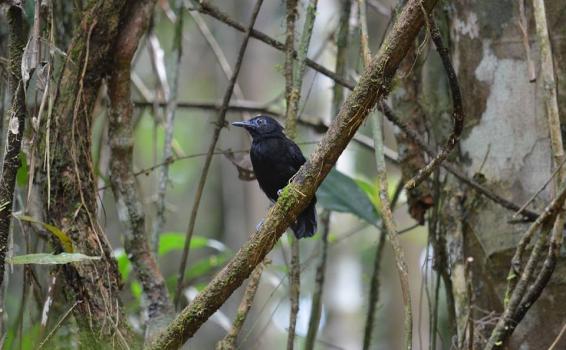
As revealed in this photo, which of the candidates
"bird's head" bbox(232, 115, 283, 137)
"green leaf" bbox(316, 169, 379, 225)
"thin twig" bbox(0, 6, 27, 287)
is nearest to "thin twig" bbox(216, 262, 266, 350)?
"thin twig" bbox(0, 6, 27, 287)

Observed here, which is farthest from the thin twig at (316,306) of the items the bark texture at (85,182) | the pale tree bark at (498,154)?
the bark texture at (85,182)

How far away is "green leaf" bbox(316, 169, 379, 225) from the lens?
165 inches

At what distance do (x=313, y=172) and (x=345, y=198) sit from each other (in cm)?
177

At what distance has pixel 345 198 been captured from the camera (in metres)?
4.20

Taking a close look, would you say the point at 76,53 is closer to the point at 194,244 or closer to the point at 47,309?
the point at 47,309

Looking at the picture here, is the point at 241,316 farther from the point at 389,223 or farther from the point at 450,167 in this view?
the point at 450,167

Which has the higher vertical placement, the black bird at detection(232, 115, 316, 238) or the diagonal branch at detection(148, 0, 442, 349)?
the black bird at detection(232, 115, 316, 238)

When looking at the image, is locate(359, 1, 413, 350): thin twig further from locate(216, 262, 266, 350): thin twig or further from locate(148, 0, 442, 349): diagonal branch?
locate(216, 262, 266, 350): thin twig

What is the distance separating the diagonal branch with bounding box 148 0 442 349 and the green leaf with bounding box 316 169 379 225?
165cm

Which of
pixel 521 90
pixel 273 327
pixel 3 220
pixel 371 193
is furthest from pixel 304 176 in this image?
pixel 273 327

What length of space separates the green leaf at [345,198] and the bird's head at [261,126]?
742 mm

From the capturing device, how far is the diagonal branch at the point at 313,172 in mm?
2373

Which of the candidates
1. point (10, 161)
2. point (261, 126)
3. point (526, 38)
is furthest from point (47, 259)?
point (261, 126)

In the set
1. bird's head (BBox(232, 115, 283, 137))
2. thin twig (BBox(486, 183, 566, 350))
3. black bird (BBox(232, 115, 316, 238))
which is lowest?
thin twig (BBox(486, 183, 566, 350))
